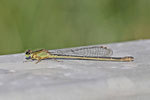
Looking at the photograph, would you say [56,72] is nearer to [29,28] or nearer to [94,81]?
[94,81]

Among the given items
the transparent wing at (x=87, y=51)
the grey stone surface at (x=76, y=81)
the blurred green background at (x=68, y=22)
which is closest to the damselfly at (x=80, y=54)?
the transparent wing at (x=87, y=51)

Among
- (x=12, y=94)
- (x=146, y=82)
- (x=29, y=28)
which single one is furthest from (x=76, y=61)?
(x=29, y=28)

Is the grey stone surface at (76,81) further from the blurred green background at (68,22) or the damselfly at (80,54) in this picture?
the blurred green background at (68,22)

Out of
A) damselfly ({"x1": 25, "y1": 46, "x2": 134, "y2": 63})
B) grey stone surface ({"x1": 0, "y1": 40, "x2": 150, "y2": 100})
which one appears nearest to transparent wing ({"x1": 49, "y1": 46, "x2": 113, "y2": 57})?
damselfly ({"x1": 25, "y1": 46, "x2": 134, "y2": 63})

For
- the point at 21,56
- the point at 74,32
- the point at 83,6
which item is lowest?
the point at 21,56

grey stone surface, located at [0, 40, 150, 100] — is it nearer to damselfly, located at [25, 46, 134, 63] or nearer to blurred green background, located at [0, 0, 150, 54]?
damselfly, located at [25, 46, 134, 63]

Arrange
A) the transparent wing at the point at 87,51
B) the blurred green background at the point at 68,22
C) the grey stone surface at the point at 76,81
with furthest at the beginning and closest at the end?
the blurred green background at the point at 68,22, the transparent wing at the point at 87,51, the grey stone surface at the point at 76,81

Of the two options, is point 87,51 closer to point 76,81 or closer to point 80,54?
point 80,54
